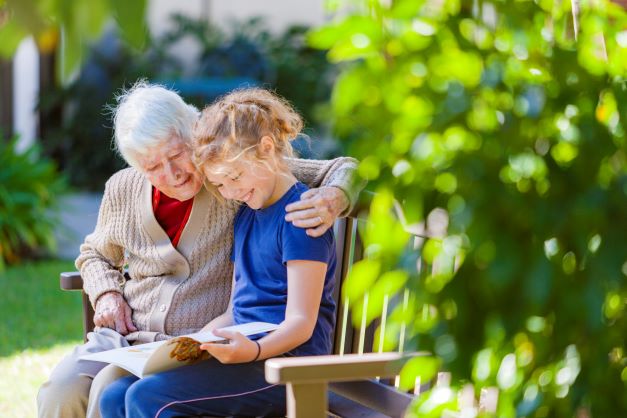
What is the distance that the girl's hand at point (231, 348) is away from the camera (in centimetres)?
279

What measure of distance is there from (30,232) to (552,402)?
7.21m

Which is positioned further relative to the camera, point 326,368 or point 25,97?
point 25,97

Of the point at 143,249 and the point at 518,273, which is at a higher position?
the point at 518,273

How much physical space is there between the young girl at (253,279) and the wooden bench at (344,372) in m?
0.16

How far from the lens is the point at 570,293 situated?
1485 mm

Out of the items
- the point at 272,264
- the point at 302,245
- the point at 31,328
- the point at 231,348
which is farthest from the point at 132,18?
the point at 31,328

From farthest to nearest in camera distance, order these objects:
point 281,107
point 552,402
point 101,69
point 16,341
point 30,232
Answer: point 101,69 → point 30,232 → point 16,341 → point 281,107 → point 552,402

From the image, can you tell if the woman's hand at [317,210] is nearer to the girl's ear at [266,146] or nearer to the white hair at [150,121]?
the girl's ear at [266,146]

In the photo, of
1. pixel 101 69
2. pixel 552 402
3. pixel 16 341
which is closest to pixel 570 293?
pixel 552 402

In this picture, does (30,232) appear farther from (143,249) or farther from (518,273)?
(518,273)

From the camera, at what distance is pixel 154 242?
3.38 meters

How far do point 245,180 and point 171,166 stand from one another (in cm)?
31

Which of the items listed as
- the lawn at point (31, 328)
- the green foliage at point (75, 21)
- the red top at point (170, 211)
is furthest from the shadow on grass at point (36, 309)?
the green foliage at point (75, 21)

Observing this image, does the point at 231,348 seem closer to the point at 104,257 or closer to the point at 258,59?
the point at 104,257
